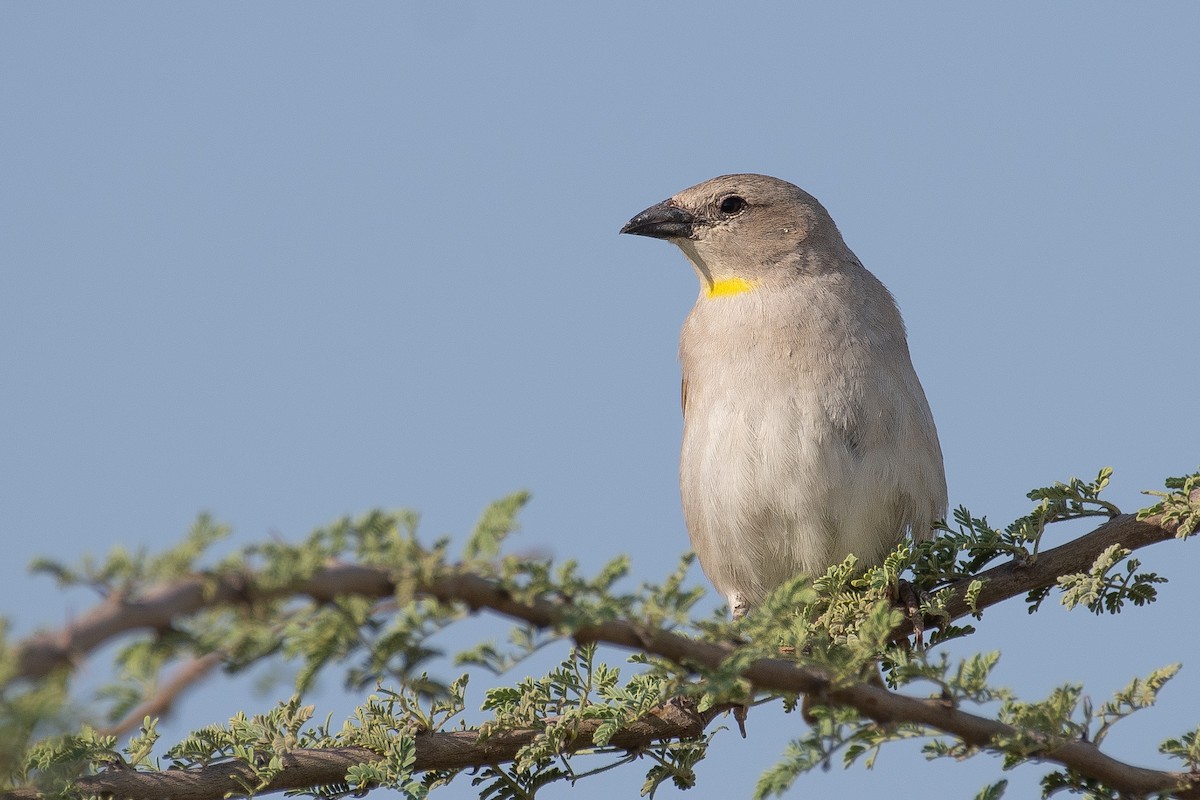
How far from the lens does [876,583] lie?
16.6 feet

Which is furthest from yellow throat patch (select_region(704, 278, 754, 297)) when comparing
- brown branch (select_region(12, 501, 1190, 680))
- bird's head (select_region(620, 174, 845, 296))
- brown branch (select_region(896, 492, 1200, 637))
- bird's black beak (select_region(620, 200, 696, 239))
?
brown branch (select_region(12, 501, 1190, 680))

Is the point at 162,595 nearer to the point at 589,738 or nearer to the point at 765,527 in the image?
the point at 589,738

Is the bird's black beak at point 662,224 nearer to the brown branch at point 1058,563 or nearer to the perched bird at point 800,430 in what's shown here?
the perched bird at point 800,430

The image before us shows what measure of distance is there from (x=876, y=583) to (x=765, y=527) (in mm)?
1904

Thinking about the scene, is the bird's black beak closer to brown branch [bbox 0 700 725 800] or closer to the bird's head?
the bird's head

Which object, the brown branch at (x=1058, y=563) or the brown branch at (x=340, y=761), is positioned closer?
the brown branch at (x=340, y=761)

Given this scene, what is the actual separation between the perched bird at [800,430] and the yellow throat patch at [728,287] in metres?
0.01

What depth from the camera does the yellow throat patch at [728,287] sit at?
7.68 metres

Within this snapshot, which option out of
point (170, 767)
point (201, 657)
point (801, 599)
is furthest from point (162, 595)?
point (170, 767)

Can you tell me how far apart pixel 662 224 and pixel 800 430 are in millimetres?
2100

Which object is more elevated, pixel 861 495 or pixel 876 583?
pixel 861 495

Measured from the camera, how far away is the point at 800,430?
667cm

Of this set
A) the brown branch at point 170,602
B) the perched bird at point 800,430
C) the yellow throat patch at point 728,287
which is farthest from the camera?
the yellow throat patch at point 728,287

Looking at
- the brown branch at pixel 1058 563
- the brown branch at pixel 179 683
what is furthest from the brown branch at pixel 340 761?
the brown branch at pixel 179 683
